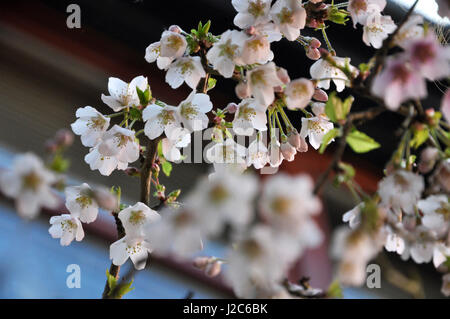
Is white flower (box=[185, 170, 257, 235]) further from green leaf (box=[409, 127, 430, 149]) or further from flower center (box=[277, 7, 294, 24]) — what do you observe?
flower center (box=[277, 7, 294, 24])

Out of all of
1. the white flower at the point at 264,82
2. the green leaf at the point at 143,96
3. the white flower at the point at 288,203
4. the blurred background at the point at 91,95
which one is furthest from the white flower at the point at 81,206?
the blurred background at the point at 91,95

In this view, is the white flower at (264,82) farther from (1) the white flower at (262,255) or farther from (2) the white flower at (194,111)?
(1) the white flower at (262,255)

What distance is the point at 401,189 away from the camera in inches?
17.3

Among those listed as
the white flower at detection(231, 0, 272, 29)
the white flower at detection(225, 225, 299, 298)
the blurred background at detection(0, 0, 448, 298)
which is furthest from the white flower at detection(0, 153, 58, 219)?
the blurred background at detection(0, 0, 448, 298)

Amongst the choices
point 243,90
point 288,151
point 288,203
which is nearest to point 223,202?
point 288,203

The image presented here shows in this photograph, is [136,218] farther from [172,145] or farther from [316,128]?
[316,128]

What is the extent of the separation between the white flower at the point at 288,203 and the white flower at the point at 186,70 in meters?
0.33

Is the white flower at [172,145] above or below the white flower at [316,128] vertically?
below

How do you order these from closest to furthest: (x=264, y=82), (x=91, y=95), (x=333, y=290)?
(x=333, y=290)
(x=264, y=82)
(x=91, y=95)

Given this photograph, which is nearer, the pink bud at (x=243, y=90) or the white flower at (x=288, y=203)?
the white flower at (x=288, y=203)

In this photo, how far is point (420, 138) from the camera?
0.44 m

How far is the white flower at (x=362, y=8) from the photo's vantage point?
0.59m

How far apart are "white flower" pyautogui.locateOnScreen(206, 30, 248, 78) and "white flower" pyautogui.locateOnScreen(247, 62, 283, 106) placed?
1.3 inches

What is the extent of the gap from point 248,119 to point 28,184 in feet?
1.10
